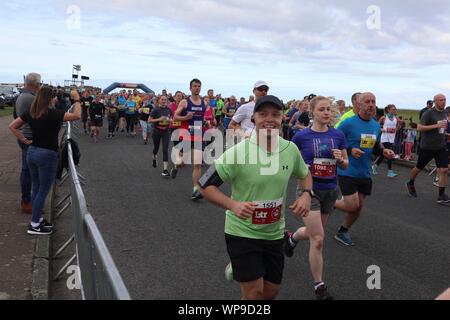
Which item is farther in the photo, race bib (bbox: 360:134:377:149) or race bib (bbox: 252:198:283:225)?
race bib (bbox: 360:134:377:149)

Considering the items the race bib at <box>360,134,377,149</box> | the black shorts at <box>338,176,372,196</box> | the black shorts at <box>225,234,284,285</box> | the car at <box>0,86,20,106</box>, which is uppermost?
the car at <box>0,86,20,106</box>

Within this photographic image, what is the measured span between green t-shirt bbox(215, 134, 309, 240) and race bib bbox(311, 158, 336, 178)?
5.32 ft

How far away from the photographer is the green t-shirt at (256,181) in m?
3.33

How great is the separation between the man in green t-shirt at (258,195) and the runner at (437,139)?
23.0ft

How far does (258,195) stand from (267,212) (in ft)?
0.44

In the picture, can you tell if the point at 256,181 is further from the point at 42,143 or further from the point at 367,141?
the point at 42,143

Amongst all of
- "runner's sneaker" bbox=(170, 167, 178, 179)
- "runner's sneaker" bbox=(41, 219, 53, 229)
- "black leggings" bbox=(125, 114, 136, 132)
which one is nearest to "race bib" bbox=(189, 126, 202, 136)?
"runner's sneaker" bbox=(170, 167, 178, 179)

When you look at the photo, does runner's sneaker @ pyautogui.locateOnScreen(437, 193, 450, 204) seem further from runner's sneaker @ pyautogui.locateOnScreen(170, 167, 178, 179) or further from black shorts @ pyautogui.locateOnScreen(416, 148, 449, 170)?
runner's sneaker @ pyautogui.locateOnScreen(170, 167, 178, 179)

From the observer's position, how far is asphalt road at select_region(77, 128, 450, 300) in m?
4.79

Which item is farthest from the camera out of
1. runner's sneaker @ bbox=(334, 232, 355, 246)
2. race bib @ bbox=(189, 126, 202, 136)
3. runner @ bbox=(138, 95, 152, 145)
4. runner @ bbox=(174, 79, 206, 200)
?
runner @ bbox=(138, 95, 152, 145)

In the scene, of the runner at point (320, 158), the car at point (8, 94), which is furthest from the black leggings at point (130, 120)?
the car at point (8, 94)

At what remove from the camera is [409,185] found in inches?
405

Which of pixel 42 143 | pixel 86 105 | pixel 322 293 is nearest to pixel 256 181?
pixel 322 293
